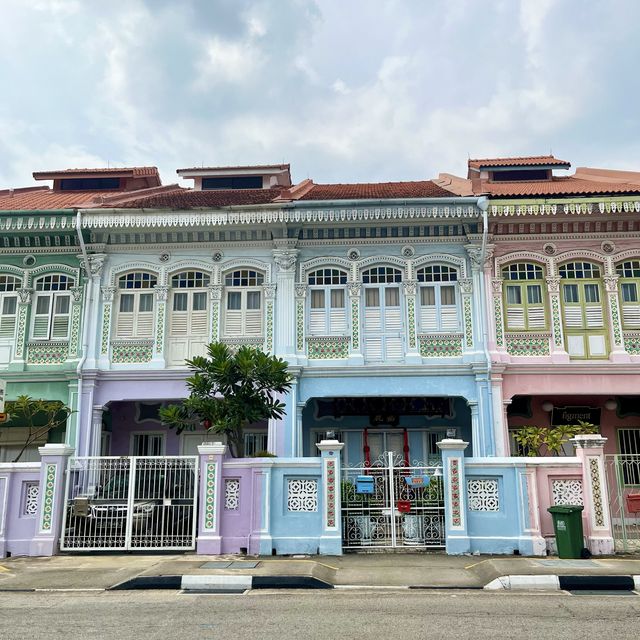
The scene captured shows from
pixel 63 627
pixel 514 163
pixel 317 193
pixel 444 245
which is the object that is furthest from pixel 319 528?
pixel 514 163

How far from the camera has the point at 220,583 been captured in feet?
27.9

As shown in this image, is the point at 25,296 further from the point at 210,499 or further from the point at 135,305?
the point at 210,499

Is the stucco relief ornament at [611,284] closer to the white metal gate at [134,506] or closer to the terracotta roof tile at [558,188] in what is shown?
the terracotta roof tile at [558,188]

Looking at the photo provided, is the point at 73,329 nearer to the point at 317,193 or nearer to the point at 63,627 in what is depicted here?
the point at 317,193

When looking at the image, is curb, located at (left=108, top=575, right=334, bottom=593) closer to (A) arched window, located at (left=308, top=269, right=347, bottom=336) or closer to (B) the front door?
(B) the front door

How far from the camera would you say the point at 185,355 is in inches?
608

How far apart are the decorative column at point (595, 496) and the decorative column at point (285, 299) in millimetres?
6569

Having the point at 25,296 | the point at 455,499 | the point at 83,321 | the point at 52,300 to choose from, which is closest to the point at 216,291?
the point at 83,321

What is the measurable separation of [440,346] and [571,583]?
24.1ft

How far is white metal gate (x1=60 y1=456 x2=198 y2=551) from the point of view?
10898 millimetres

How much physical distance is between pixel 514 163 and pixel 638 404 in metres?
7.40

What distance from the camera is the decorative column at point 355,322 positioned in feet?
49.5

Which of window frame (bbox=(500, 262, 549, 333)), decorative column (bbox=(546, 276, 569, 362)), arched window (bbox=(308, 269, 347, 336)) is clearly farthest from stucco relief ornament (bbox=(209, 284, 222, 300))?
decorative column (bbox=(546, 276, 569, 362))

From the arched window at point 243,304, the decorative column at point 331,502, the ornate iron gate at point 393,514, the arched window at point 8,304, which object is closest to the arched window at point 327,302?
the arched window at point 243,304
